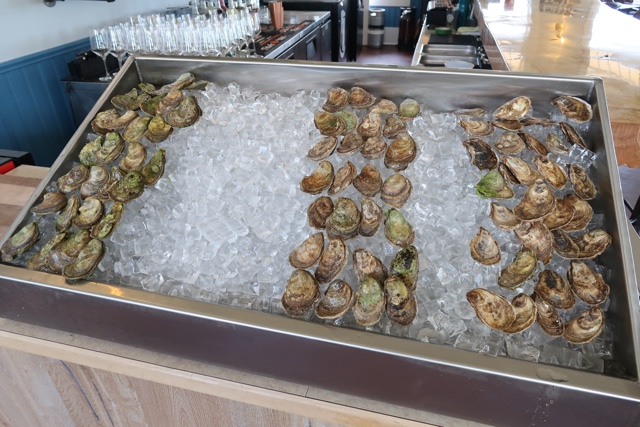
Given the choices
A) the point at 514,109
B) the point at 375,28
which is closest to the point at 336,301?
the point at 514,109

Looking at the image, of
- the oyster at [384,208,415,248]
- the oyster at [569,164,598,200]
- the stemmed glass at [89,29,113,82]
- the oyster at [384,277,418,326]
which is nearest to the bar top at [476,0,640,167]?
the oyster at [569,164,598,200]

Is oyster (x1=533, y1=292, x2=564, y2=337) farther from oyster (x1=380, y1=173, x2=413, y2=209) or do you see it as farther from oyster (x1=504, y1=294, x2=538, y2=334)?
oyster (x1=380, y1=173, x2=413, y2=209)

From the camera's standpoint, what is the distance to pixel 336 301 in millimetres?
753

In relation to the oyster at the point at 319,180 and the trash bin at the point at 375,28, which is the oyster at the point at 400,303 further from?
the trash bin at the point at 375,28

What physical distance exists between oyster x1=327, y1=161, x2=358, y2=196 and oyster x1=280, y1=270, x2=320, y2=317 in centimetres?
20

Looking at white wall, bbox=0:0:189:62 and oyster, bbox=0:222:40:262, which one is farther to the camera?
white wall, bbox=0:0:189:62

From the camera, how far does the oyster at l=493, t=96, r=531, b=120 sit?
990 mm

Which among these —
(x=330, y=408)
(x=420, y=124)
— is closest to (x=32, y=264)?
(x=330, y=408)

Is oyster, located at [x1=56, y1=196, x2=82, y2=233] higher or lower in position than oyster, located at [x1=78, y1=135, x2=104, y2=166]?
lower

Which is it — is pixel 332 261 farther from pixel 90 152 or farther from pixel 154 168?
pixel 90 152

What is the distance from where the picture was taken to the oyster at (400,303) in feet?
2.38

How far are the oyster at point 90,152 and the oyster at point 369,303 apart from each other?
760 mm

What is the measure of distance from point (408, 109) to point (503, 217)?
0.38 m

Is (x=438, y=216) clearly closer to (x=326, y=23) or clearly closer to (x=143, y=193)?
(x=143, y=193)
